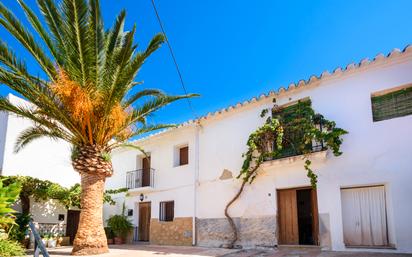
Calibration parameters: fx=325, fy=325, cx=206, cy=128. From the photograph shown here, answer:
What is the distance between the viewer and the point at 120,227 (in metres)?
15.6

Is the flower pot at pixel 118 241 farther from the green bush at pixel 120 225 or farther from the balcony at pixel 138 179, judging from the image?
the balcony at pixel 138 179

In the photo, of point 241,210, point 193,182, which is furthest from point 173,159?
point 241,210

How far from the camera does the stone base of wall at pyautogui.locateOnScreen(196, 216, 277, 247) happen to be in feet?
36.0

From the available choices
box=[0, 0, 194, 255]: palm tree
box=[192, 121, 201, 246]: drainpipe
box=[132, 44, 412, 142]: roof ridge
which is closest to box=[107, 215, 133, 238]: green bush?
box=[192, 121, 201, 246]: drainpipe

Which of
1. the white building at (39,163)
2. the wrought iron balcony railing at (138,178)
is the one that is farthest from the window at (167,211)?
the white building at (39,163)

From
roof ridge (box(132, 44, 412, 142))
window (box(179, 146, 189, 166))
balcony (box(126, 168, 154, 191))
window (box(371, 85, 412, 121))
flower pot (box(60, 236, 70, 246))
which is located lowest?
flower pot (box(60, 236, 70, 246))

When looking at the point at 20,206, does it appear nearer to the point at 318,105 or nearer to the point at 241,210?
the point at 241,210

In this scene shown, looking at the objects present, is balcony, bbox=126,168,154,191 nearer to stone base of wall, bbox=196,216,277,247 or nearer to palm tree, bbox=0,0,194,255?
stone base of wall, bbox=196,216,277,247

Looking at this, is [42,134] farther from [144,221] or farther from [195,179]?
[144,221]

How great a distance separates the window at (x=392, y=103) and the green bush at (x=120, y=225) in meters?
11.9

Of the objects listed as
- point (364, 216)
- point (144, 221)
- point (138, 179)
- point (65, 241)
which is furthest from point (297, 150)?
point (65, 241)

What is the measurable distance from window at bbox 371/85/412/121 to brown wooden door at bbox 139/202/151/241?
36.2 ft

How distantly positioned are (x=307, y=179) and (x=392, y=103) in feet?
11.0

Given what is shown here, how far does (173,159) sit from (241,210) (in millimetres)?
4563
